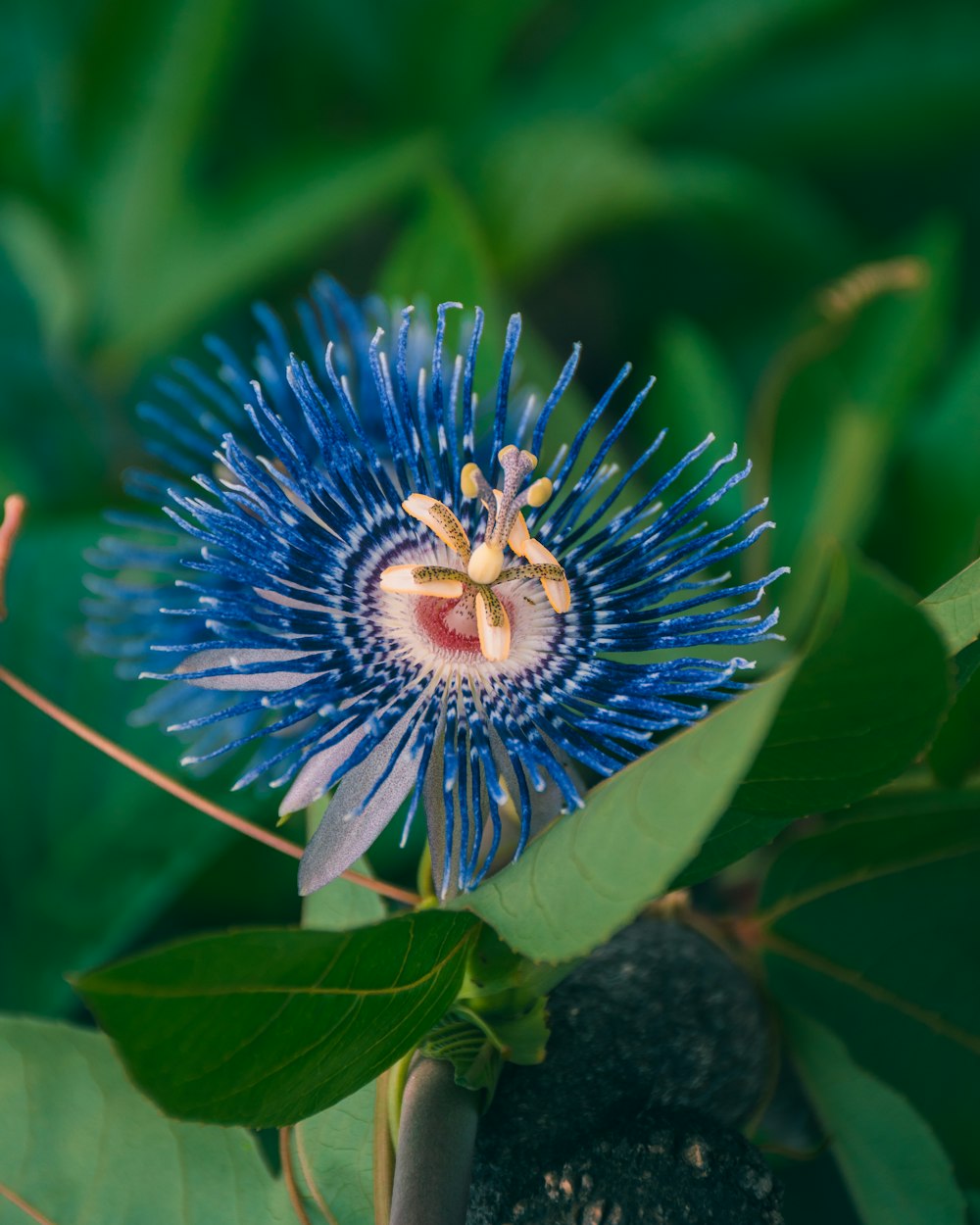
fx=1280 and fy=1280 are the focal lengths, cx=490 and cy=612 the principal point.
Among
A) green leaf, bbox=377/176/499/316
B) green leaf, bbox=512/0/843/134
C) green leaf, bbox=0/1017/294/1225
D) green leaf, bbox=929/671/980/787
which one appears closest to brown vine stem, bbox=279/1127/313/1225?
green leaf, bbox=0/1017/294/1225

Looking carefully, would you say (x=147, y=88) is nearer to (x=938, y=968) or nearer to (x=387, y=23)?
(x=387, y=23)

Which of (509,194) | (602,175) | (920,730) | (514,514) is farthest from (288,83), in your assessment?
(920,730)

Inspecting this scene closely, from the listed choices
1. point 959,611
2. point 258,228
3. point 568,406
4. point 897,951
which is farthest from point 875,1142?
Result: point 258,228

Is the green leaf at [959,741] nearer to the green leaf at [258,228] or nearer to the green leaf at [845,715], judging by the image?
the green leaf at [845,715]

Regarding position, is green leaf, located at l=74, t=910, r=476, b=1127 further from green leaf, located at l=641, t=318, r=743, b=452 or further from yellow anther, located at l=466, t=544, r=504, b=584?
green leaf, located at l=641, t=318, r=743, b=452

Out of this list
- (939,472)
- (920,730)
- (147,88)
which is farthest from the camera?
(147,88)

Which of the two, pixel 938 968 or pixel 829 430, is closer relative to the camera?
pixel 938 968

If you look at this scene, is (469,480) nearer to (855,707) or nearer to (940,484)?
(855,707)

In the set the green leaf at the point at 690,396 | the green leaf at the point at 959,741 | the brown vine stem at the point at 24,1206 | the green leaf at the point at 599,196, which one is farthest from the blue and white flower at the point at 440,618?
the green leaf at the point at 599,196
